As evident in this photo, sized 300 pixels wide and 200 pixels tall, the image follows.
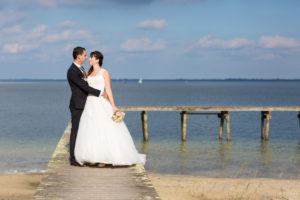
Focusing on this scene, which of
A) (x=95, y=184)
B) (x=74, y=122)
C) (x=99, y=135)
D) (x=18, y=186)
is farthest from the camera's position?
(x=18, y=186)

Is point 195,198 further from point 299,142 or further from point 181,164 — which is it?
point 299,142

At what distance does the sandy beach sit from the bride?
111 inches

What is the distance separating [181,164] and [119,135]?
8.84m

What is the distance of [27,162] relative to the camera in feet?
51.8

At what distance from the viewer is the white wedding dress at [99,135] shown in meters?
7.06

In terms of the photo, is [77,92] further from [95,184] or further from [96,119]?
[95,184]

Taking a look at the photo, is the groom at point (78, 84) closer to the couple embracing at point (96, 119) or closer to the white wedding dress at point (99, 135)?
the couple embracing at point (96, 119)

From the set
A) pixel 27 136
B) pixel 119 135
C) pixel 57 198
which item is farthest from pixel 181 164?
pixel 27 136

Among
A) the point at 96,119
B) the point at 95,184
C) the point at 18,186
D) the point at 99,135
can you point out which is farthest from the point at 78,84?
the point at 18,186

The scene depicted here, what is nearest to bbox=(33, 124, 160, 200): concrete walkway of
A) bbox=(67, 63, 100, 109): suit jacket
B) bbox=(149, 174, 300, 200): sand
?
bbox=(67, 63, 100, 109): suit jacket

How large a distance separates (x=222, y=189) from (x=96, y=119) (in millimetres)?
4746

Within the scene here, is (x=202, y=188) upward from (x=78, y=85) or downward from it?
downward

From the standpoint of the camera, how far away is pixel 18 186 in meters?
10.9

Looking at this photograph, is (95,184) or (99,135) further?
(99,135)
